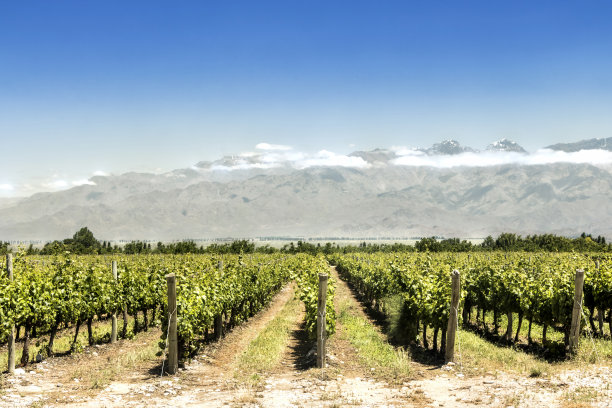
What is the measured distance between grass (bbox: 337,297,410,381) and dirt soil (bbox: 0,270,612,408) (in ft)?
0.99

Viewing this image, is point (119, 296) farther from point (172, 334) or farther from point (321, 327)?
point (321, 327)

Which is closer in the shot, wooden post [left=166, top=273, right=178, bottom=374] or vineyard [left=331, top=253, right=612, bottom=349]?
wooden post [left=166, top=273, right=178, bottom=374]

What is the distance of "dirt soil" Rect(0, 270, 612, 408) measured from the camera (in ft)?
30.8

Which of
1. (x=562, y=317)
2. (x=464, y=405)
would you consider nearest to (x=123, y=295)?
(x=464, y=405)

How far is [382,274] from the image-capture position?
2380cm

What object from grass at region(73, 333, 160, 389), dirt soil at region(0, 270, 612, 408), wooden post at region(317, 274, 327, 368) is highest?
wooden post at region(317, 274, 327, 368)

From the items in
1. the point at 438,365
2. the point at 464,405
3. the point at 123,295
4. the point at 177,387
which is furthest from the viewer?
the point at 123,295

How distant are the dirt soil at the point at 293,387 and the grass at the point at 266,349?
0.33 meters

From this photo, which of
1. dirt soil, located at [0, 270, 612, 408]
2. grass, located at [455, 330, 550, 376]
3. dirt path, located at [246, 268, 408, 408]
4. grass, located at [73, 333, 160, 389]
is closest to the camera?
dirt soil, located at [0, 270, 612, 408]

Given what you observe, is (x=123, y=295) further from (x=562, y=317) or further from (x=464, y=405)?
(x=562, y=317)

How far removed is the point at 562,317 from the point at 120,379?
12.4 m

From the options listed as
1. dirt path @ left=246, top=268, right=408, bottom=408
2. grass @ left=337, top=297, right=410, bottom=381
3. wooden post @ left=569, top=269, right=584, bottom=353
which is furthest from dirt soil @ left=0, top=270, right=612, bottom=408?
wooden post @ left=569, top=269, right=584, bottom=353

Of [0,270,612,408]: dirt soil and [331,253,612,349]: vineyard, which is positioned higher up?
[331,253,612,349]: vineyard

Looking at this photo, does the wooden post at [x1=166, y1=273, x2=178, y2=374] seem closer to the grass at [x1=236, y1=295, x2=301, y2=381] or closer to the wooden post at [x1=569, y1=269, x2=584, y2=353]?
the grass at [x1=236, y1=295, x2=301, y2=381]
